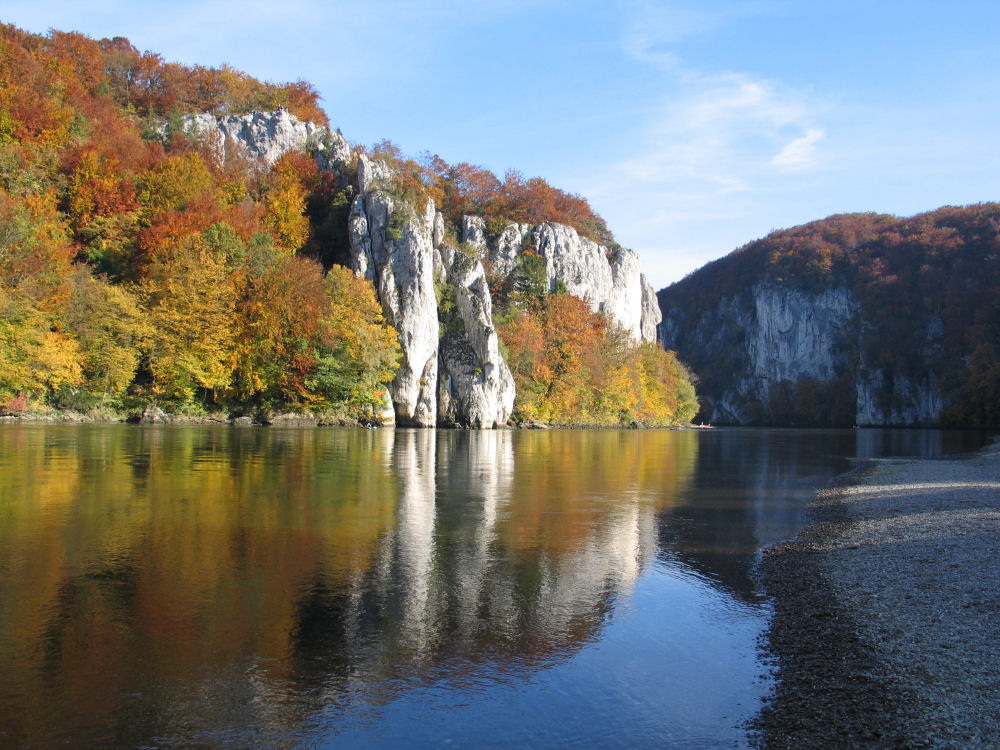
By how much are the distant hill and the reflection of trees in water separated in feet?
284

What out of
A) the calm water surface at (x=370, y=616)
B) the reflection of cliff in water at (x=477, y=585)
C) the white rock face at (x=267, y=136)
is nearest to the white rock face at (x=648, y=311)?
the white rock face at (x=267, y=136)

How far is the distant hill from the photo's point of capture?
351 feet

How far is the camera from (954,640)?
7754mm

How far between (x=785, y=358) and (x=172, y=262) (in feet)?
416

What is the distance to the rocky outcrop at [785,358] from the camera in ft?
385

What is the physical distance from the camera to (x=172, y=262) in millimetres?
52500

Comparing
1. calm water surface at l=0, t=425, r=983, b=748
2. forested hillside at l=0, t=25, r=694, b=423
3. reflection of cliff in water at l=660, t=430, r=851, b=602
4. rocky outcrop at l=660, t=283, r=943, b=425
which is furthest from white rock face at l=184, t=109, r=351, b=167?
rocky outcrop at l=660, t=283, r=943, b=425

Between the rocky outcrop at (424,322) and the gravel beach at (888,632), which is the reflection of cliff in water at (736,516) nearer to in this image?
the gravel beach at (888,632)

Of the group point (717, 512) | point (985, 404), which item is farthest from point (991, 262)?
point (717, 512)

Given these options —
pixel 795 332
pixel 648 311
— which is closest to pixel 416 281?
pixel 648 311

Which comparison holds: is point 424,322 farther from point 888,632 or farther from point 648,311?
point 648,311

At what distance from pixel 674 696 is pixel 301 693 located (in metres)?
3.63

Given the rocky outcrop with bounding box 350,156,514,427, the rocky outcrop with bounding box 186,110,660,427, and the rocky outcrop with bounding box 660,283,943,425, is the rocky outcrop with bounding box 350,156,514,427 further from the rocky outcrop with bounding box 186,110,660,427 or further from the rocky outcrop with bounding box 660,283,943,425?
the rocky outcrop with bounding box 660,283,943,425

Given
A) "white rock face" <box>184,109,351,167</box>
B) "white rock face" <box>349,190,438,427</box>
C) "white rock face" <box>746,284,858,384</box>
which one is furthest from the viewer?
"white rock face" <box>746,284,858,384</box>
